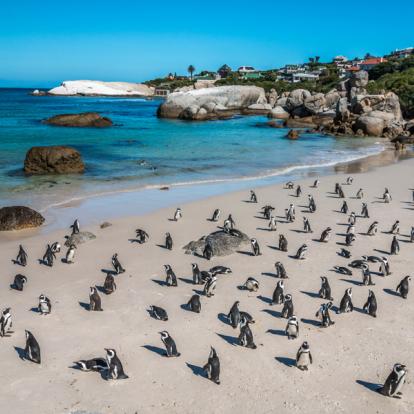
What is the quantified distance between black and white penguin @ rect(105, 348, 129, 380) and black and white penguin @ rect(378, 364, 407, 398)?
449 centimetres

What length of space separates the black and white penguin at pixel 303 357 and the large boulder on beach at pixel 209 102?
224 ft

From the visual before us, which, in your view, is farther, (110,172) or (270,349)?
(110,172)

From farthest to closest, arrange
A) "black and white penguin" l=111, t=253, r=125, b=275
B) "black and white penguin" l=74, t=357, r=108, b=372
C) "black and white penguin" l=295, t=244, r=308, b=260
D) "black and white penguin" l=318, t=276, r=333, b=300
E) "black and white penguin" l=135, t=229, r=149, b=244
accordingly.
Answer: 1. "black and white penguin" l=135, t=229, r=149, b=244
2. "black and white penguin" l=295, t=244, r=308, b=260
3. "black and white penguin" l=111, t=253, r=125, b=275
4. "black and white penguin" l=318, t=276, r=333, b=300
5. "black and white penguin" l=74, t=357, r=108, b=372

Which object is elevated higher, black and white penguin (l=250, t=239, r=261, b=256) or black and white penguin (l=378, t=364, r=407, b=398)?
black and white penguin (l=250, t=239, r=261, b=256)

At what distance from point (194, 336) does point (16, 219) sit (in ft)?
33.5

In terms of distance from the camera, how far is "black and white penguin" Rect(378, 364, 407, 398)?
827 centimetres

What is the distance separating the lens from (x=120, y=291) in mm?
12469

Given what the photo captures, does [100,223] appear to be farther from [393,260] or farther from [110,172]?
[110,172]

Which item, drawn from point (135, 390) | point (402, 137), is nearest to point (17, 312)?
point (135, 390)

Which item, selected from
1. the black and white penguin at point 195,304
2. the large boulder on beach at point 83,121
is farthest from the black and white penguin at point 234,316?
the large boulder on beach at point 83,121

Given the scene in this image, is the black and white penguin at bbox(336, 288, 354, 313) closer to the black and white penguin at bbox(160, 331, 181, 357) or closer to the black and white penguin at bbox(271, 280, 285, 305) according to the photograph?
the black and white penguin at bbox(271, 280, 285, 305)

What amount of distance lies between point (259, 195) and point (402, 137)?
30.5 m

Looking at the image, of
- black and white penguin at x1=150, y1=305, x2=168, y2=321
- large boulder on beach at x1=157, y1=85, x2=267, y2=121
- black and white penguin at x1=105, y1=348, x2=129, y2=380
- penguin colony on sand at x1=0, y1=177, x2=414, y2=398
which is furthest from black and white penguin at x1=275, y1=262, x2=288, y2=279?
large boulder on beach at x1=157, y1=85, x2=267, y2=121

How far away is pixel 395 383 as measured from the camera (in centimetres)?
831
